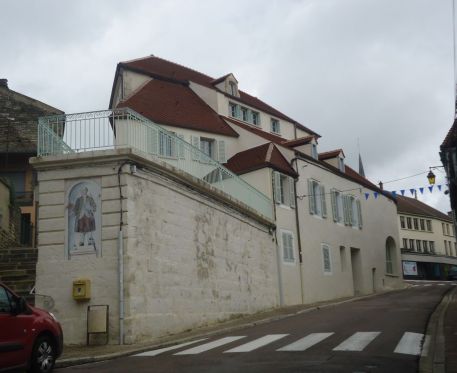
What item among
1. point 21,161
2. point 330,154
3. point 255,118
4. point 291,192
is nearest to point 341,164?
point 330,154

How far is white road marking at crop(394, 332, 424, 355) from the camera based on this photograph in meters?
9.84

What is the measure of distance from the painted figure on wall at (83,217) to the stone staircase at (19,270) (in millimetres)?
1746

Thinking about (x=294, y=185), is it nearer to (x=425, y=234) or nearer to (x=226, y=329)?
(x=226, y=329)

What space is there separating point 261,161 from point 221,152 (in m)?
5.09

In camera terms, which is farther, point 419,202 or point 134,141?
point 419,202

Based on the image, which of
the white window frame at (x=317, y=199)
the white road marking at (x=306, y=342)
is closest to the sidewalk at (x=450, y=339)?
the white road marking at (x=306, y=342)

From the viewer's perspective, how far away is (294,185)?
28109mm

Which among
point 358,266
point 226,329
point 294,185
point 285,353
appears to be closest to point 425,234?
point 358,266

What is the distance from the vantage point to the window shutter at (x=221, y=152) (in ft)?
101

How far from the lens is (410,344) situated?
10.7 metres

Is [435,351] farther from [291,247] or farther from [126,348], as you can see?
[291,247]

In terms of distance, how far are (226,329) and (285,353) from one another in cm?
543

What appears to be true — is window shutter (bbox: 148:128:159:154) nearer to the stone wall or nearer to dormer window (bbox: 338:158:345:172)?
the stone wall

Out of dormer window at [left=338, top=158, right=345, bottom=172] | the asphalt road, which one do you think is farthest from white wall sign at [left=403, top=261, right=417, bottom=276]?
the asphalt road
